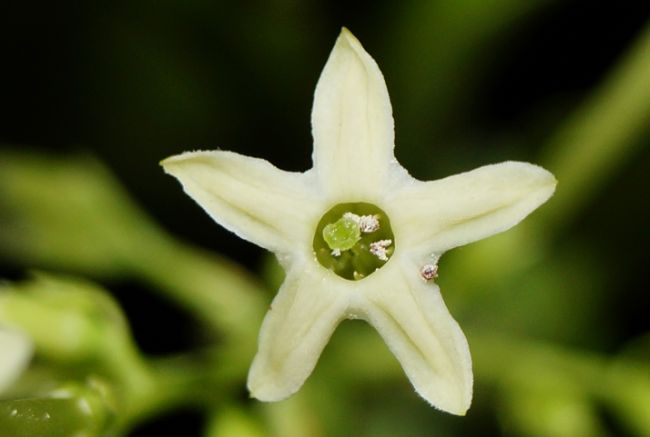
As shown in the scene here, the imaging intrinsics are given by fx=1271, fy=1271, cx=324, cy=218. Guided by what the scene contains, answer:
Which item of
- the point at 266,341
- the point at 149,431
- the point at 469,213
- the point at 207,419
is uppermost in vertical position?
the point at 469,213

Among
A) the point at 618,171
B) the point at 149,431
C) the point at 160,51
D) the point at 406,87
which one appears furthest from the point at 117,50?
the point at 618,171

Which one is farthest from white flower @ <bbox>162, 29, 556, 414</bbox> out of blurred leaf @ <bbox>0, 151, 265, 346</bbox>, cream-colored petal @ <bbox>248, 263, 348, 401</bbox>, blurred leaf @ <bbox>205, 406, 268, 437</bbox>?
blurred leaf @ <bbox>0, 151, 265, 346</bbox>

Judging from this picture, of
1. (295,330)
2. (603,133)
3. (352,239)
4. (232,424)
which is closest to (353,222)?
(352,239)

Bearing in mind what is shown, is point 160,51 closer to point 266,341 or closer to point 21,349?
point 21,349

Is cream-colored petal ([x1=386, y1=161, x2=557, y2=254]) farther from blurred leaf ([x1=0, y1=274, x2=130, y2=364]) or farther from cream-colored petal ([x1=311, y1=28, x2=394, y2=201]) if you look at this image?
blurred leaf ([x1=0, y1=274, x2=130, y2=364])

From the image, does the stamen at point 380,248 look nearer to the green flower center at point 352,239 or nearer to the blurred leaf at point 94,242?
the green flower center at point 352,239

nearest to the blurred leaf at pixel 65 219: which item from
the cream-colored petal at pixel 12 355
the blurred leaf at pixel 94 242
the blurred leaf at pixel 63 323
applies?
the blurred leaf at pixel 94 242

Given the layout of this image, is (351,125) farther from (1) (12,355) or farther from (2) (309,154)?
(2) (309,154)
